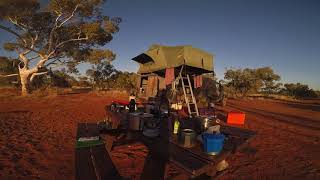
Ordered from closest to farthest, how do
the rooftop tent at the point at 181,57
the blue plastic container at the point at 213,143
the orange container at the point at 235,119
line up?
1. the blue plastic container at the point at 213,143
2. the rooftop tent at the point at 181,57
3. the orange container at the point at 235,119

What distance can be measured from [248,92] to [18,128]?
34.0m

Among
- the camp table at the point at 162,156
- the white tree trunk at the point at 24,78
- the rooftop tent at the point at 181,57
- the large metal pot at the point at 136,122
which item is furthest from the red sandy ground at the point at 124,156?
the white tree trunk at the point at 24,78

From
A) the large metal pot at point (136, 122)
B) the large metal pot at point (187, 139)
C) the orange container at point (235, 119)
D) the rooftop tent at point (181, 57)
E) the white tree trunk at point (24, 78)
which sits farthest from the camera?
the white tree trunk at point (24, 78)

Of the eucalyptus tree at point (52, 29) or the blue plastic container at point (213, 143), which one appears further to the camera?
the eucalyptus tree at point (52, 29)

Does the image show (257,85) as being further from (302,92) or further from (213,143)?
(213,143)

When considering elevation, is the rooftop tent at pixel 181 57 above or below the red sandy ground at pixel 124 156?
above

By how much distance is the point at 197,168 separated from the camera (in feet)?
8.81

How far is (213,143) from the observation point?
3162mm

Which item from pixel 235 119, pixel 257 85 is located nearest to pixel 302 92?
pixel 257 85

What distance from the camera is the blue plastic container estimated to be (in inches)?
124

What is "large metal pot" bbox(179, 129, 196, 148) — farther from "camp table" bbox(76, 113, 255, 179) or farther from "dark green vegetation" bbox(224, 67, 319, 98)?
"dark green vegetation" bbox(224, 67, 319, 98)

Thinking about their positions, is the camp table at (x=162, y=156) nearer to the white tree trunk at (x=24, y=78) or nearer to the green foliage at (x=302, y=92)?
the white tree trunk at (x=24, y=78)

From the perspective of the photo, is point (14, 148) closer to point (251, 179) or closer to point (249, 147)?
point (251, 179)

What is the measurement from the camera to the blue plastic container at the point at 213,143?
3.14 metres
